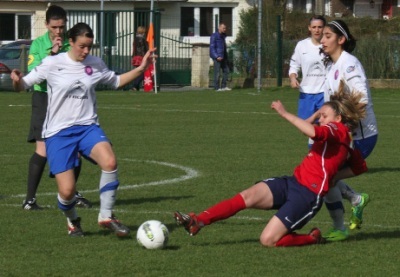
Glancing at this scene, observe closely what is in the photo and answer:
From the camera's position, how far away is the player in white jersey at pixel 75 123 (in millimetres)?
8703

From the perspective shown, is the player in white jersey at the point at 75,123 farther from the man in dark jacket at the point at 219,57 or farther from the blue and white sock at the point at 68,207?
the man in dark jacket at the point at 219,57

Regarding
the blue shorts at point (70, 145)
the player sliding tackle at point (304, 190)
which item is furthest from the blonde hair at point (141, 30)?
the player sliding tackle at point (304, 190)

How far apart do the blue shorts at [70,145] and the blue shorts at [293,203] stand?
1485 mm

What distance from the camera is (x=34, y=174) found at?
10.5m

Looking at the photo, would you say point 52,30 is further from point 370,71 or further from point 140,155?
point 370,71

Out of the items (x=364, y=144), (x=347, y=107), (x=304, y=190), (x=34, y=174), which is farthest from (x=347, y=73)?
(x=34, y=174)

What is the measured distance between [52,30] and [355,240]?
360 cm

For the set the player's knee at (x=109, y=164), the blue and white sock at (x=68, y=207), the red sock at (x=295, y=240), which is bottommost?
the red sock at (x=295, y=240)

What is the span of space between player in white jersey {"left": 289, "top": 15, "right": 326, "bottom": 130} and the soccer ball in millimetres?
5379

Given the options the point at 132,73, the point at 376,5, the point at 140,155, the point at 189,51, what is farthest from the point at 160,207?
the point at 376,5

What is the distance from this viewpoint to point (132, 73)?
9141 mm

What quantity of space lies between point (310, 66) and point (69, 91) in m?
5.16

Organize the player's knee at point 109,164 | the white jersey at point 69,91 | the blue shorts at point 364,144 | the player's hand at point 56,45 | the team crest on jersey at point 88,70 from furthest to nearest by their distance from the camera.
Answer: the player's hand at point 56,45 < the blue shorts at point 364,144 < the team crest on jersey at point 88,70 < the white jersey at point 69,91 < the player's knee at point 109,164

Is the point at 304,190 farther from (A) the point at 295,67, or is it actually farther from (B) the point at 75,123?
(A) the point at 295,67
